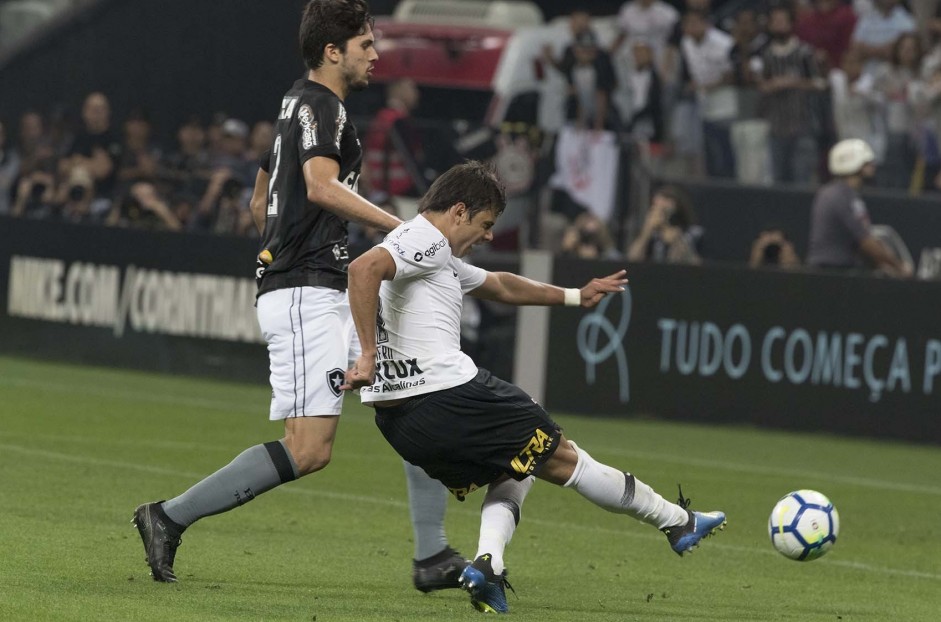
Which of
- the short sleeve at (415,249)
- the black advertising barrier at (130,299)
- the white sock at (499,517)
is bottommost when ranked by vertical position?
the black advertising barrier at (130,299)

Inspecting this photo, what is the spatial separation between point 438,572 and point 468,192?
152 cm

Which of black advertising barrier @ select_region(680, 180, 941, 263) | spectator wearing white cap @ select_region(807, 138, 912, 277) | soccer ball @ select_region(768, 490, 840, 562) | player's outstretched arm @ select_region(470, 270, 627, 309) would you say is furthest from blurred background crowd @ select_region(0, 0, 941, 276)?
player's outstretched arm @ select_region(470, 270, 627, 309)

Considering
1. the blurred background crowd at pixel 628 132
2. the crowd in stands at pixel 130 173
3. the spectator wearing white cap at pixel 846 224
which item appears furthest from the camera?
the crowd in stands at pixel 130 173

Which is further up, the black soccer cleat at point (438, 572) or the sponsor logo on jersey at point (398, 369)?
the sponsor logo on jersey at point (398, 369)

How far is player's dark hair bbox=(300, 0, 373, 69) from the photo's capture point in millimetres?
7012

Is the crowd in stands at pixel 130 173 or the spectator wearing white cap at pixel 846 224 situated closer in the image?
the spectator wearing white cap at pixel 846 224

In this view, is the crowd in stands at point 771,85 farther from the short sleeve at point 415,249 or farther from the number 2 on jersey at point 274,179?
the short sleeve at point 415,249

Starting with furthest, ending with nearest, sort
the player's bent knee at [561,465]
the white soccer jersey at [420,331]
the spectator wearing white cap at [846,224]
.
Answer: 1. the spectator wearing white cap at [846,224]
2. the player's bent knee at [561,465]
3. the white soccer jersey at [420,331]

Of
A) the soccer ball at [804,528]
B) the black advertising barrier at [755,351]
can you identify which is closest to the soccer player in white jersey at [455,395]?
the soccer ball at [804,528]

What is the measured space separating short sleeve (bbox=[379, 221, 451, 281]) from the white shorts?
17.2 inches

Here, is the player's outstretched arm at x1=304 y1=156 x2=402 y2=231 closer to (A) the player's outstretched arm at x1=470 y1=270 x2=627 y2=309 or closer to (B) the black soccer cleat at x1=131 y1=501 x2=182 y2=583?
(A) the player's outstretched arm at x1=470 y1=270 x2=627 y2=309

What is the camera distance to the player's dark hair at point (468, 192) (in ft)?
22.0

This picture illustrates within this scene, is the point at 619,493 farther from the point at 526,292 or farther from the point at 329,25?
the point at 329,25

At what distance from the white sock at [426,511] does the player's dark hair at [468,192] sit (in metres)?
1.07
